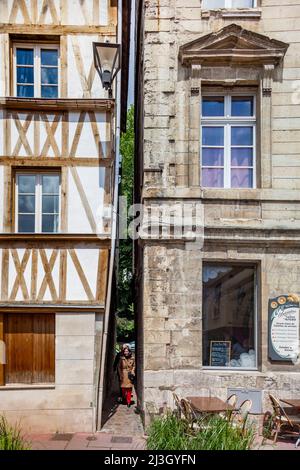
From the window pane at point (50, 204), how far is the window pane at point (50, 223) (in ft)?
0.33

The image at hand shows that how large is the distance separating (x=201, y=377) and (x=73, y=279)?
2.72 metres

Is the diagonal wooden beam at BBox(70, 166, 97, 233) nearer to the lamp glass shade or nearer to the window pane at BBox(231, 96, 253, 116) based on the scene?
the lamp glass shade

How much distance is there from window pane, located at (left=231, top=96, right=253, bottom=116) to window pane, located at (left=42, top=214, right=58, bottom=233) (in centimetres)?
369

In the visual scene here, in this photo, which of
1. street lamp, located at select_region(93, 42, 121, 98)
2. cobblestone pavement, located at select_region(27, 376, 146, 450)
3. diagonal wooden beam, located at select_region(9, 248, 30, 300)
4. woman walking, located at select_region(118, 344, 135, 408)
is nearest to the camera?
cobblestone pavement, located at select_region(27, 376, 146, 450)

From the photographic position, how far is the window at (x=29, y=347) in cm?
789

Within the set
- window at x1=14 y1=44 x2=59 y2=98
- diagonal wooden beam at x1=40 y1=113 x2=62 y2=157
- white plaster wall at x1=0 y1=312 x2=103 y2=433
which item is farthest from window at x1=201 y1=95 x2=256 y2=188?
white plaster wall at x1=0 y1=312 x2=103 y2=433

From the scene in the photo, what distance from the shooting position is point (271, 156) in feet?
26.1

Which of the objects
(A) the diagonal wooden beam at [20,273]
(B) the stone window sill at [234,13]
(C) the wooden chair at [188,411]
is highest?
(B) the stone window sill at [234,13]

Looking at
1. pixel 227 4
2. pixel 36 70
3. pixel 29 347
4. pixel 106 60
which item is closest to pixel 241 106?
A: pixel 227 4

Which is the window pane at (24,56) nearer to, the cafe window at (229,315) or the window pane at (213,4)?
the window pane at (213,4)

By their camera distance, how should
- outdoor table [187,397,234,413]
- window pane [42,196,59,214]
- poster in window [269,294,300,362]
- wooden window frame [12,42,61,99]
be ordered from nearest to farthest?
1. outdoor table [187,397,234,413]
2. poster in window [269,294,300,362]
3. window pane [42,196,59,214]
4. wooden window frame [12,42,61,99]

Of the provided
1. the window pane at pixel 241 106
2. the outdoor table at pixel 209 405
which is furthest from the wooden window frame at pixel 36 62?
the outdoor table at pixel 209 405

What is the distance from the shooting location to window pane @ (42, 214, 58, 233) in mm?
8211

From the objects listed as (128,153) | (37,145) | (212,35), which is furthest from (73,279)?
(128,153)
